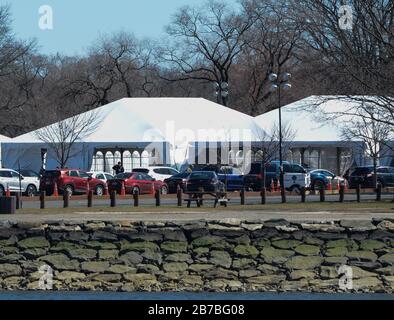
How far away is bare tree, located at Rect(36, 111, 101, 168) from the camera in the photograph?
5600 cm

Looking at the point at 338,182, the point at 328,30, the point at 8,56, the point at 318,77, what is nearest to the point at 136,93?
the point at 8,56

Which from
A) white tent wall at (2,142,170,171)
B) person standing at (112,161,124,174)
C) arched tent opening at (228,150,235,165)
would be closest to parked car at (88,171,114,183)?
white tent wall at (2,142,170,171)

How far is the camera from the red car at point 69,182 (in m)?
49.0

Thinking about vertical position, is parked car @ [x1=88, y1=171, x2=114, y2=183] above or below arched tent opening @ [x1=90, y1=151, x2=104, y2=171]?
below

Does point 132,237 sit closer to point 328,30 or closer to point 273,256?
point 273,256

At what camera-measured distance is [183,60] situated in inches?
3516

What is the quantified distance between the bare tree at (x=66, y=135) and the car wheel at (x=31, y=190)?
4803 mm

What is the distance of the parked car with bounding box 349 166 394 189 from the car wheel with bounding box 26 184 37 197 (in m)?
16.1

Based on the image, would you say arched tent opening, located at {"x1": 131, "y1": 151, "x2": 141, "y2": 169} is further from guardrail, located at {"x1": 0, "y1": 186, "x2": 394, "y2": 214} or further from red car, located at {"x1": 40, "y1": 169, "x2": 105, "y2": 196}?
guardrail, located at {"x1": 0, "y1": 186, "x2": 394, "y2": 214}
